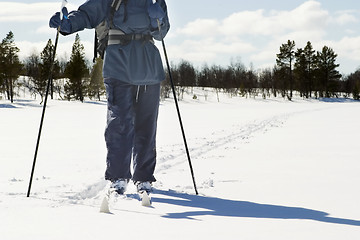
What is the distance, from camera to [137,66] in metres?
3.43

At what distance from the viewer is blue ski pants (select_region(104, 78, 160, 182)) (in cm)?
337

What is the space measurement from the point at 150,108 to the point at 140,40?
60 cm

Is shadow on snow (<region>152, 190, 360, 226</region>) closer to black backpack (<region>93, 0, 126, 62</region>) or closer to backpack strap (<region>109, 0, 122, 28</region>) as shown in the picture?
black backpack (<region>93, 0, 126, 62</region>)

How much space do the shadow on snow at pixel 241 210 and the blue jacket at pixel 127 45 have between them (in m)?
1.07

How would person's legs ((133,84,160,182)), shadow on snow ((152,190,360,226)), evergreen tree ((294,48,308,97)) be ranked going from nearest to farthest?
shadow on snow ((152,190,360,226)) < person's legs ((133,84,160,182)) < evergreen tree ((294,48,308,97))

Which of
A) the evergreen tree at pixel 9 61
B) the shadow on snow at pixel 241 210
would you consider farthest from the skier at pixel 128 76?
the evergreen tree at pixel 9 61

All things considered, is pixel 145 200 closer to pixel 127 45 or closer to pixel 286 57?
pixel 127 45

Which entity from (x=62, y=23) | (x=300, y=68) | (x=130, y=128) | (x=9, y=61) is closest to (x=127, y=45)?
(x=62, y=23)

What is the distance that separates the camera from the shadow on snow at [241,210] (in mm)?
2686

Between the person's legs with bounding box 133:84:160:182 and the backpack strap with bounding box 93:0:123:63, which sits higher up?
the backpack strap with bounding box 93:0:123:63

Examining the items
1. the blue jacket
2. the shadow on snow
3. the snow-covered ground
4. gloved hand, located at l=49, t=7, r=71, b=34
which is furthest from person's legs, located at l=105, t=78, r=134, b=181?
gloved hand, located at l=49, t=7, r=71, b=34

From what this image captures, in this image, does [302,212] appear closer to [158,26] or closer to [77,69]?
[158,26]

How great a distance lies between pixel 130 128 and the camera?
11.2 feet

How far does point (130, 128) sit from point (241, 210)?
1.15 metres
